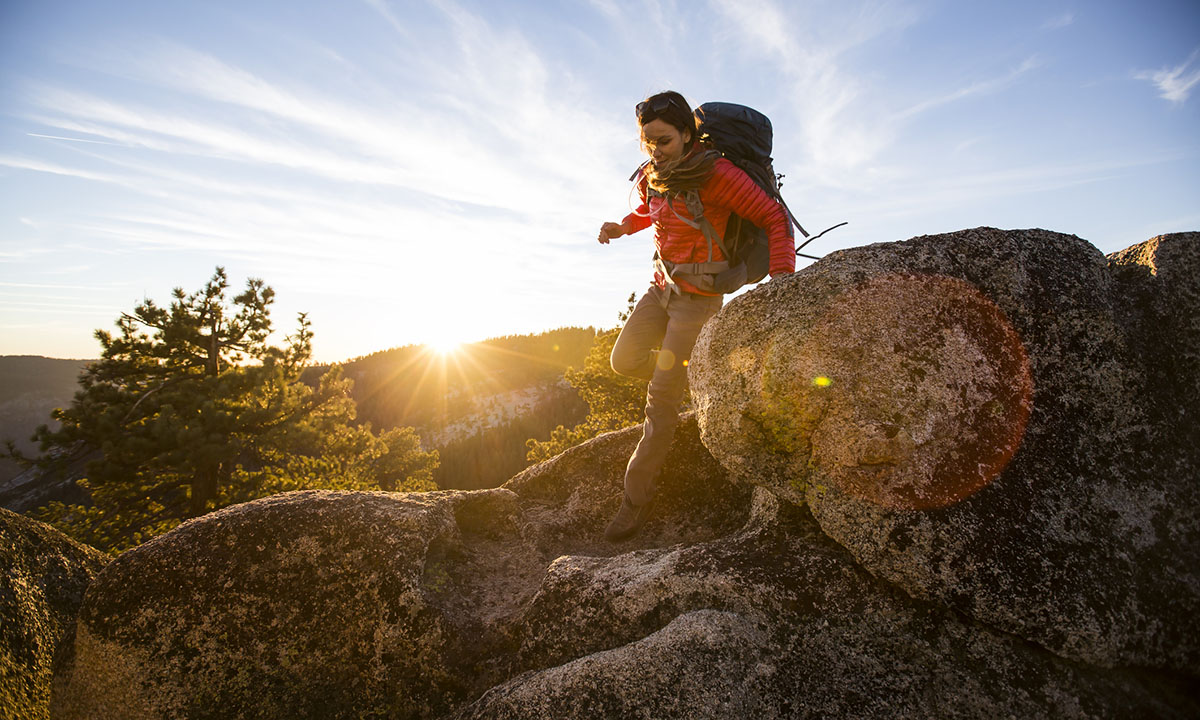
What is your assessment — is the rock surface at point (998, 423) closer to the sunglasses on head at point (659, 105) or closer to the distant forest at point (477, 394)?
the sunglasses on head at point (659, 105)

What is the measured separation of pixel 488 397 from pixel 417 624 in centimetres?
9809

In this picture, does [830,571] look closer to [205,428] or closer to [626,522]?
[626,522]

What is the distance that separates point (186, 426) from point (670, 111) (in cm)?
1999

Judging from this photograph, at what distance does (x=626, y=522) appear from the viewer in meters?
5.25

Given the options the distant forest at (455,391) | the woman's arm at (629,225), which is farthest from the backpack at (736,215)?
the distant forest at (455,391)

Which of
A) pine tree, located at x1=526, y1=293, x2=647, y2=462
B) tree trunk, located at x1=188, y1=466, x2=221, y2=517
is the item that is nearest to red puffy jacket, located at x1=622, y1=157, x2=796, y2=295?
pine tree, located at x1=526, y1=293, x2=647, y2=462

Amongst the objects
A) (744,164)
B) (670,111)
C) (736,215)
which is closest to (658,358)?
(736,215)

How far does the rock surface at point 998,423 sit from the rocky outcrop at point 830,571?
0.02 m

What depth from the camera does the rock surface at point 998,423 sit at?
2.81 metres

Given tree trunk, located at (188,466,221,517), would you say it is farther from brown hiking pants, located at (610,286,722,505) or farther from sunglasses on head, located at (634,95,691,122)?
sunglasses on head, located at (634,95,691,122)

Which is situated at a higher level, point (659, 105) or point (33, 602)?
point (659, 105)

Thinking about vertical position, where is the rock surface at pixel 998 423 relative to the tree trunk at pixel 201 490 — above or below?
above

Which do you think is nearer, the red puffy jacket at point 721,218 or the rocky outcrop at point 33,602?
the rocky outcrop at point 33,602

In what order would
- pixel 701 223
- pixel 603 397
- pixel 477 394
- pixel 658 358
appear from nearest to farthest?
pixel 701 223
pixel 658 358
pixel 603 397
pixel 477 394
